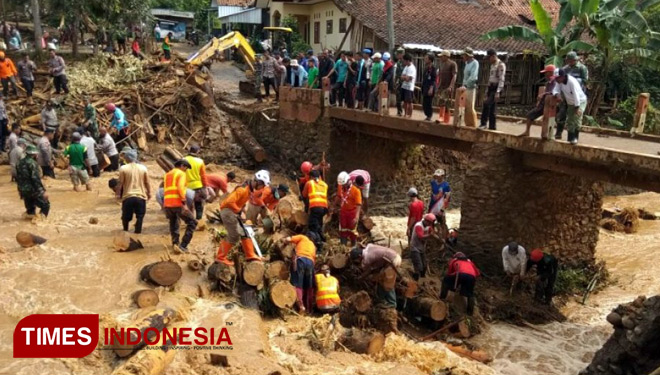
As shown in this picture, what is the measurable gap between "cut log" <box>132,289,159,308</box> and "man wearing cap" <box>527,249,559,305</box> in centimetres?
708

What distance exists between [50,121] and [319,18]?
14.7 meters

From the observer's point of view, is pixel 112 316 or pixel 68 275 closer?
pixel 112 316

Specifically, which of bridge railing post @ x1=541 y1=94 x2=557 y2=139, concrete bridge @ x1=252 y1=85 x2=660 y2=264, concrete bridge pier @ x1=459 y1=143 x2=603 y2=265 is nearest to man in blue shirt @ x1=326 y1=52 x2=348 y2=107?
concrete bridge @ x1=252 y1=85 x2=660 y2=264

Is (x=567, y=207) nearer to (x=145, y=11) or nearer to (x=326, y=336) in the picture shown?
(x=326, y=336)

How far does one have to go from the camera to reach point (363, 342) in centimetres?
782

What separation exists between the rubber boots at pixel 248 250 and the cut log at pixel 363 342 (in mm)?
2101

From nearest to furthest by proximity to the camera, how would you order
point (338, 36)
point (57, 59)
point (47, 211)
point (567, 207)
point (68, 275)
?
point (68, 275)
point (47, 211)
point (567, 207)
point (57, 59)
point (338, 36)

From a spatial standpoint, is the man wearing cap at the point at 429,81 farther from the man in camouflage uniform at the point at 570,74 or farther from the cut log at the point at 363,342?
the cut log at the point at 363,342

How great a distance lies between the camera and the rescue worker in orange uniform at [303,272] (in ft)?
28.4

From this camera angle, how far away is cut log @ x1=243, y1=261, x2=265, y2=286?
8.72 m

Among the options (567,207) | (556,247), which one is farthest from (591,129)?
(556,247)

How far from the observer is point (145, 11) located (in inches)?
880

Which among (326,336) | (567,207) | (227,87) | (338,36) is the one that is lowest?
(326,336)

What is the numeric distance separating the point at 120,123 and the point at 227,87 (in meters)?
6.07
